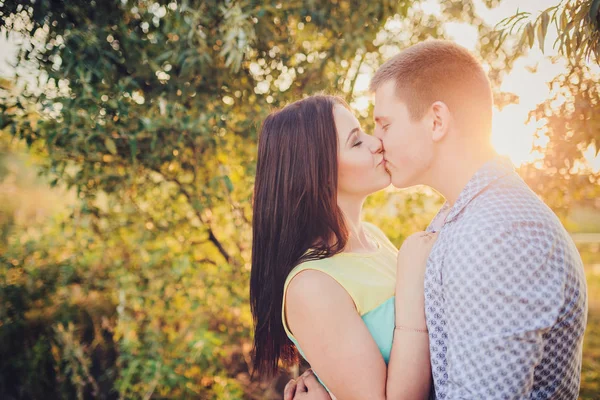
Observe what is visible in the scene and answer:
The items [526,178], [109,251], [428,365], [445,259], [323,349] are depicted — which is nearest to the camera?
[445,259]

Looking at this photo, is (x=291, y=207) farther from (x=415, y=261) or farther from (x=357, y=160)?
(x=415, y=261)

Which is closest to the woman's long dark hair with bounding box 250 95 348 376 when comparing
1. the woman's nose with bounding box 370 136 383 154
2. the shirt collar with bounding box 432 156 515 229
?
the woman's nose with bounding box 370 136 383 154

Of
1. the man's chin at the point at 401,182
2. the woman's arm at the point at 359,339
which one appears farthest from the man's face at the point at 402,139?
the woman's arm at the point at 359,339

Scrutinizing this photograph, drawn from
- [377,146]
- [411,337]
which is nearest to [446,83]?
[377,146]

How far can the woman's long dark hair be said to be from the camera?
202cm

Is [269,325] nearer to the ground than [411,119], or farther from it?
nearer to the ground

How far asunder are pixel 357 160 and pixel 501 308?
1056 mm

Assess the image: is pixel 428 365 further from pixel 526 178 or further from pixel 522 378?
pixel 526 178

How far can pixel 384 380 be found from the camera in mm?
1571

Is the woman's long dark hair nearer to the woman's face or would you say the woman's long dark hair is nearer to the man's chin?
the woman's face

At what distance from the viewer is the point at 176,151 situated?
10.4 feet

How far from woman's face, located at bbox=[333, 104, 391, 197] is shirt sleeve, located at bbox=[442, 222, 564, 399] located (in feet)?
2.72

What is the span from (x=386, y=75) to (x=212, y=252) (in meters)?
2.64

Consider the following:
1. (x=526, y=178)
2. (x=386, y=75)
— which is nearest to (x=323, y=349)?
(x=386, y=75)
